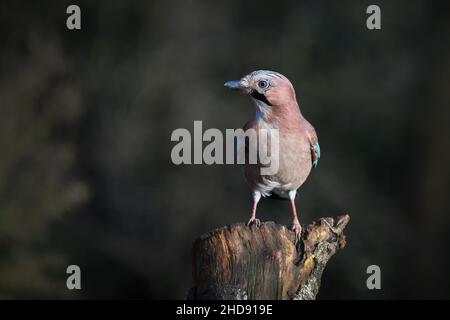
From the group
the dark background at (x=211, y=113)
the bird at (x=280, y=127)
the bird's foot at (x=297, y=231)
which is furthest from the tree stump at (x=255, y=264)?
the dark background at (x=211, y=113)

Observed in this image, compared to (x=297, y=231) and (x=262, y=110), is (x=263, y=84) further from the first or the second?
(x=297, y=231)

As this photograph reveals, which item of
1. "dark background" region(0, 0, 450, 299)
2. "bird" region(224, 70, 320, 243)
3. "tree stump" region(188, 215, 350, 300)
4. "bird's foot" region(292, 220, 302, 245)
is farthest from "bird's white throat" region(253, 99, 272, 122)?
"dark background" region(0, 0, 450, 299)

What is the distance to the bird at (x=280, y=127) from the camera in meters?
5.76

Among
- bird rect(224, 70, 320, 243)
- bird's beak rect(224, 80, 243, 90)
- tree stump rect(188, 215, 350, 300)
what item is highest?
bird's beak rect(224, 80, 243, 90)

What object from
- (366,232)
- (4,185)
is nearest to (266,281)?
(4,185)

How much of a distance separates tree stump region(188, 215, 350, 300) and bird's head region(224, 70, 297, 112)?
4.37 ft

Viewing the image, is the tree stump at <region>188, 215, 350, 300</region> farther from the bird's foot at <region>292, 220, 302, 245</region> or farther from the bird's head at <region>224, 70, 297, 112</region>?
the bird's head at <region>224, 70, 297, 112</region>

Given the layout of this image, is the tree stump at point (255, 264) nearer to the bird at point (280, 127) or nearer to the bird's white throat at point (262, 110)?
the bird at point (280, 127)

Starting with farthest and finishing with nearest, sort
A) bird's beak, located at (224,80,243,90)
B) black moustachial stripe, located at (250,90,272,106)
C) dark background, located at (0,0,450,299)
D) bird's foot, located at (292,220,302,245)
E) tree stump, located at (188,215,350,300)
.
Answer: dark background, located at (0,0,450,299)
black moustachial stripe, located at (250,90,272,106)
bird's beak, located at (224,80,243,90)
bird's foot, located at (292,220,302,245)
tree stump, located at (188,215,350,300)

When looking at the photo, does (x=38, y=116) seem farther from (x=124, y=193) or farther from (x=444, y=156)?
(x=444, y=156)

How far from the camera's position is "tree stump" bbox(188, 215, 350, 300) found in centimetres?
437

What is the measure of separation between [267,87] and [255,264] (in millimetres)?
1769

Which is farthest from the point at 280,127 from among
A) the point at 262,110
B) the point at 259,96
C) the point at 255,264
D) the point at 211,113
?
the point at 211,113
